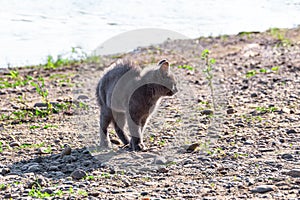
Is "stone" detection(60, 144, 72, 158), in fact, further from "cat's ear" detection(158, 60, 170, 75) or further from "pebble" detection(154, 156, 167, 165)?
"cat's ear" detection(158, 60, 170, 75)

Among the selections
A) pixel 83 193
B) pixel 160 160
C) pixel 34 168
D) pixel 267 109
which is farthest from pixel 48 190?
pixel 267 109

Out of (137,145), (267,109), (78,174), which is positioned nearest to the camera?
(78,174)

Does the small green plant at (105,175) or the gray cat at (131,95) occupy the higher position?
the gray cat at (131,95)

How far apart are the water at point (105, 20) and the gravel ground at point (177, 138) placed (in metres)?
0.67

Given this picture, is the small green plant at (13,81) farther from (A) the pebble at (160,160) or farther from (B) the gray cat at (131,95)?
(A) the pebble at (160,160)

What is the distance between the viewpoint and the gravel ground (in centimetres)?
548

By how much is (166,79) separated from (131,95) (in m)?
0.58

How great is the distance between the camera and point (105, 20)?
13.7m

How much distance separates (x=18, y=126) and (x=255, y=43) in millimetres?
6497

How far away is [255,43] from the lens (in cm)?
1298

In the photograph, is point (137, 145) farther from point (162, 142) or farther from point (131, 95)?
point (131, 95)

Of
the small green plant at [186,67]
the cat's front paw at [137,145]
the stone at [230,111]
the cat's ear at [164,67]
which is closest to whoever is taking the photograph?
the cat's front paw at [137,145]

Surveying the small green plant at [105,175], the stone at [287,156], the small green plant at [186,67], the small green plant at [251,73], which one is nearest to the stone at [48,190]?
the small green plant at [105,175]

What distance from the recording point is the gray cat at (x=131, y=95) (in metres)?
7.24
